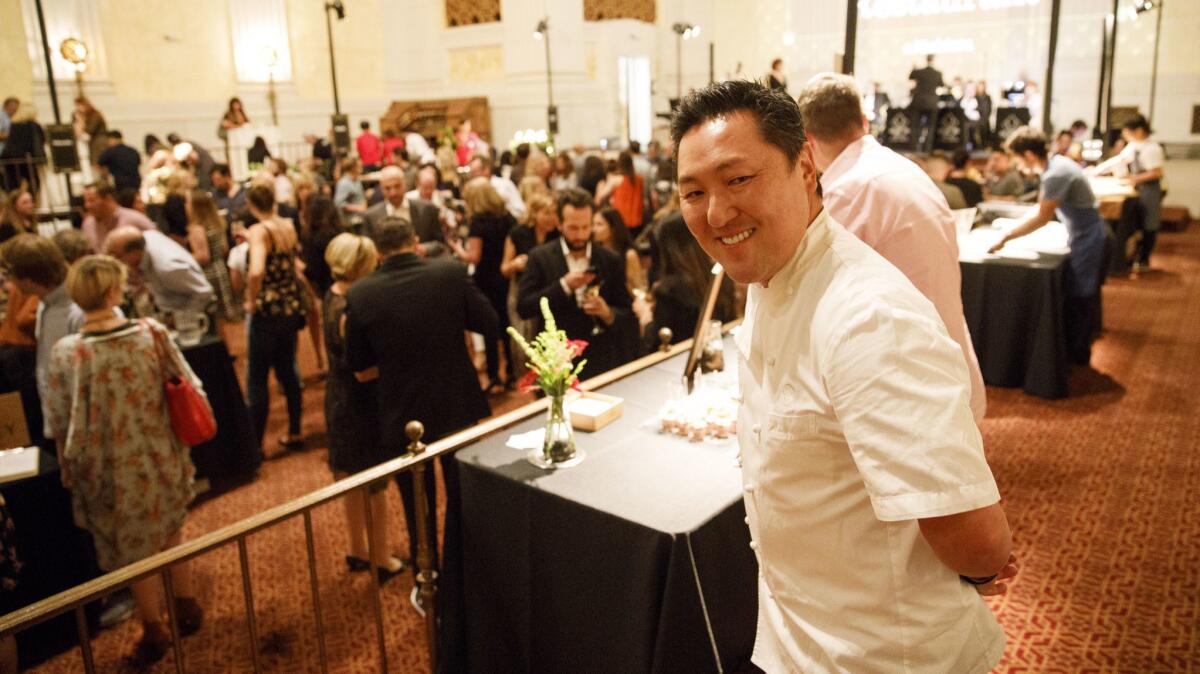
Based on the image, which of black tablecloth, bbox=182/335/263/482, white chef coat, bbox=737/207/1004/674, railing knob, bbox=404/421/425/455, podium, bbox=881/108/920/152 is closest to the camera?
white chef coat, bbox=737/207/1004/674

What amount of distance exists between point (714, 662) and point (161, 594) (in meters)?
2.56

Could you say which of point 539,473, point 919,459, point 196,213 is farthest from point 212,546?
point 196,213

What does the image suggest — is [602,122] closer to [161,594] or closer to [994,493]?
[161,594]

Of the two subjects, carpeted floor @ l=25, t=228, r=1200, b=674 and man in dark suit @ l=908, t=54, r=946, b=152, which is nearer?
carpeted floor @ l=25, t=228, r=1200, b=674

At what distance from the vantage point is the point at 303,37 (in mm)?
16984

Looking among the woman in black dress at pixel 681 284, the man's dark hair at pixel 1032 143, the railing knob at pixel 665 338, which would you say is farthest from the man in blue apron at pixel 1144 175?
the railing knob at pixel 665 338

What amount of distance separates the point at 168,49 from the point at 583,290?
1446 centimetres

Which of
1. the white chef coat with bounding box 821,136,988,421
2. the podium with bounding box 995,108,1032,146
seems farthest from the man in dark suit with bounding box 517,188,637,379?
the podium with bounding box 995,108,1032,146

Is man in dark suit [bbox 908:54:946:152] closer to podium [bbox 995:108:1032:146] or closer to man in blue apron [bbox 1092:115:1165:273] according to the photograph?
podium [bbox 995:108:1032:146]

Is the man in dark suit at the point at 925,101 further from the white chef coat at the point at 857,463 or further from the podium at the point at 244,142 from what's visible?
the white chef coat at the point at 857,463

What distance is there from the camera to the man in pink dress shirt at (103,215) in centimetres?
566

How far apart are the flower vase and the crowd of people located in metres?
0.37

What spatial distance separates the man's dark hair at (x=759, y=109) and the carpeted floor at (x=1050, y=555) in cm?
244

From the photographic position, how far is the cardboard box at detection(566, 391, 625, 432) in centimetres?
275
